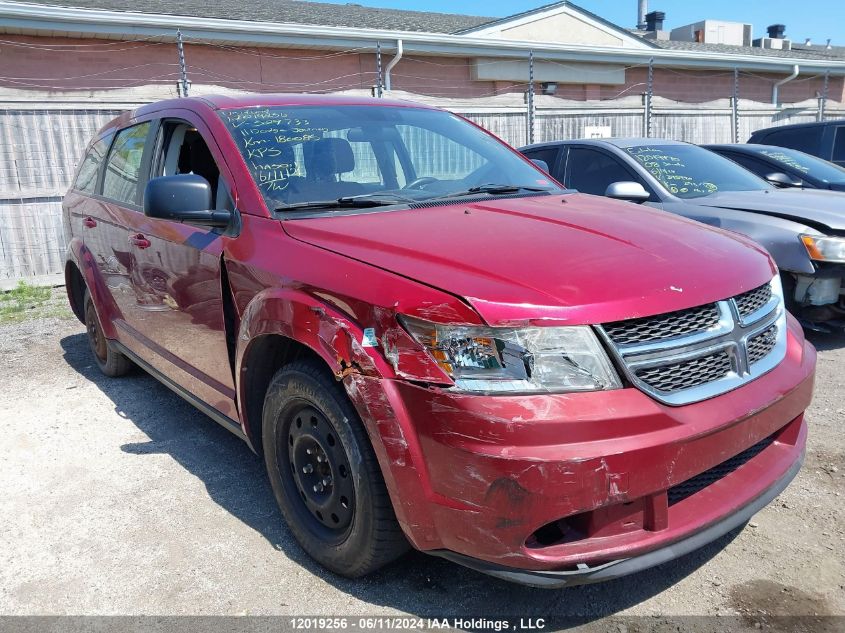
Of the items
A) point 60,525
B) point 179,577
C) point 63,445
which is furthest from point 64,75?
point 179,577

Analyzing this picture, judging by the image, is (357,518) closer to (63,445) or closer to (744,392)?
(744,392)

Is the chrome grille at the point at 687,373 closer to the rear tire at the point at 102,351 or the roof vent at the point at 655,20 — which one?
the rear tire at the point at 102,351

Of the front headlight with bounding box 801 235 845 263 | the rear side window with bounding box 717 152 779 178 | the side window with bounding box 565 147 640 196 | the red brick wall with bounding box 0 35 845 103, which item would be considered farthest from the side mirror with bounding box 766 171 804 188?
the red brick wall with bounding box 0 35 845 103

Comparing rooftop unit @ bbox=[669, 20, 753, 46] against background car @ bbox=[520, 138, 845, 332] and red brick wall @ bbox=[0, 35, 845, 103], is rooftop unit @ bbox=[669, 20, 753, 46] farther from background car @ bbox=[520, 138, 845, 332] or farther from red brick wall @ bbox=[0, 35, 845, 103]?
background car @ bbox=[520, 138, 845, 332]

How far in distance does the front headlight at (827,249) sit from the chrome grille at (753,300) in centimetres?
273

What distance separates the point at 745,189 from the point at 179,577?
5474 mm

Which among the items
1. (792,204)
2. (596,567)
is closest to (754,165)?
(792,204)

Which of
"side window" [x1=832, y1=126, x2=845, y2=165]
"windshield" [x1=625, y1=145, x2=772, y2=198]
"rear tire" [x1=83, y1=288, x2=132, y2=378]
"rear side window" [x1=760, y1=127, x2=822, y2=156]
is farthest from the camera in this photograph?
"rear side window" [x1=760, y1=127, x2=822, y2=156]

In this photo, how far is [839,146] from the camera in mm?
9945

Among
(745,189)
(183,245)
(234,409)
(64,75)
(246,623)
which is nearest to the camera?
(246,623)

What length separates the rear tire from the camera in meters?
5.09

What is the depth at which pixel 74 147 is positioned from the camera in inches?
358

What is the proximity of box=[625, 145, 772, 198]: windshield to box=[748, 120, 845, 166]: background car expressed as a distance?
441 cm

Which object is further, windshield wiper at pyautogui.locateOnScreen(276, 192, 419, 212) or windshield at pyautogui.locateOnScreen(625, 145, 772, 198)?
windshield at pyautogui.locateOnScreen(625, 145, 772, 198)
